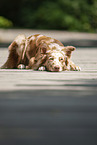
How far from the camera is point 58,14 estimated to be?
2845 cm

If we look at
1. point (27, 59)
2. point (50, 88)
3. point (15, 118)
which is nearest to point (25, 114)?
point (15, 118)

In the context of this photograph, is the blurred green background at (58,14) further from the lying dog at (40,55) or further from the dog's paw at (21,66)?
the dog's paw at (21,66)

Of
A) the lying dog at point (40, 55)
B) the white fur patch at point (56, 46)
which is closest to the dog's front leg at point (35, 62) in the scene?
the lying dog at point (40, 55)

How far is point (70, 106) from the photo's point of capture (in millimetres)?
3479

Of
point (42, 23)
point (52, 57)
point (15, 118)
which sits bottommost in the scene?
point (15, 118)

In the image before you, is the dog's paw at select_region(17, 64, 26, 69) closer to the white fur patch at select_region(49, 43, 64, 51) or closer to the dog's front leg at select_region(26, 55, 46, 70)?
the dog's front leg at select_region(26, 55, 46, 70)

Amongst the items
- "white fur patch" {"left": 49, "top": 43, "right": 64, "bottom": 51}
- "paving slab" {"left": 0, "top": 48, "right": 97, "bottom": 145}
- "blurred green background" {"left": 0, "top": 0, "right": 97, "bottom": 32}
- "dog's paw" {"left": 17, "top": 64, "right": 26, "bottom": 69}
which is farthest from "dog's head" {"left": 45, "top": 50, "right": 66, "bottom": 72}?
"blurred green background" {"left": 0, "top": 0, "right": 97, "bottom": 32}

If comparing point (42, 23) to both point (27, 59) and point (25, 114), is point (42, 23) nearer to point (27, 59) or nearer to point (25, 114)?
point (27, 59)

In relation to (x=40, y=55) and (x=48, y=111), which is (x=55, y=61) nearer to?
(x=40, y=55)

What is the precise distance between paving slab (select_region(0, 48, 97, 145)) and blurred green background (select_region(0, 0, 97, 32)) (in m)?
23.9

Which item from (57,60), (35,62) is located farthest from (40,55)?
(57,60)

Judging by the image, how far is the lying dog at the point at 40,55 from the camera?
6.46m

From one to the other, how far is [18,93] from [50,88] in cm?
50

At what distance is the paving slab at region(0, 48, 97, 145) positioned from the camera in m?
2.58
